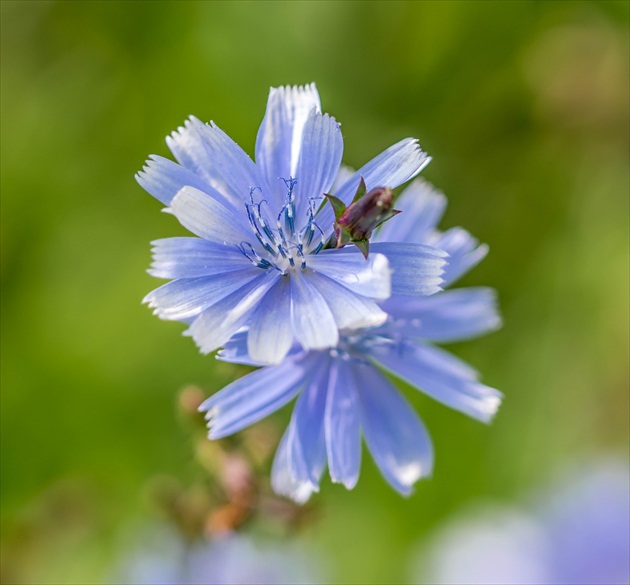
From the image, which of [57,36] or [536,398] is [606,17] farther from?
[57,36]

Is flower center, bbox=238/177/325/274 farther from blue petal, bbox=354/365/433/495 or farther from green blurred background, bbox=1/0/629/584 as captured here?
green blurred background, bbox=1/0/629/584

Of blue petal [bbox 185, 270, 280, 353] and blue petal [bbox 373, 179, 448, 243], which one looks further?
blue petal [bbox 373, 179, 448, 243]

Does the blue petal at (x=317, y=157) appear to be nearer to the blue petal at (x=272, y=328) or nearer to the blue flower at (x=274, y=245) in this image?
the blue flower at (x=274, y=245)

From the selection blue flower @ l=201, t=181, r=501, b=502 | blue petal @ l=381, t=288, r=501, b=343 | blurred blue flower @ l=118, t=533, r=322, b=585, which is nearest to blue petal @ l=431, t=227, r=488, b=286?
blue flower @ l=201, t=181, r=501, b=502

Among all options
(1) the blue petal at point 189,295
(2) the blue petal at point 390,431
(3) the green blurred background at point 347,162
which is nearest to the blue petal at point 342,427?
(2) the blue petal at point 390,431

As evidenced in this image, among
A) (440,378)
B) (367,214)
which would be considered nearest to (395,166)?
(367,214)

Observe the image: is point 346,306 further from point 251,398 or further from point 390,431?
point 390,431

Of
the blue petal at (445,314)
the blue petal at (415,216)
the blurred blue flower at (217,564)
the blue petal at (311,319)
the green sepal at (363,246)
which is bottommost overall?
the blurred blue flower at (217,564)
